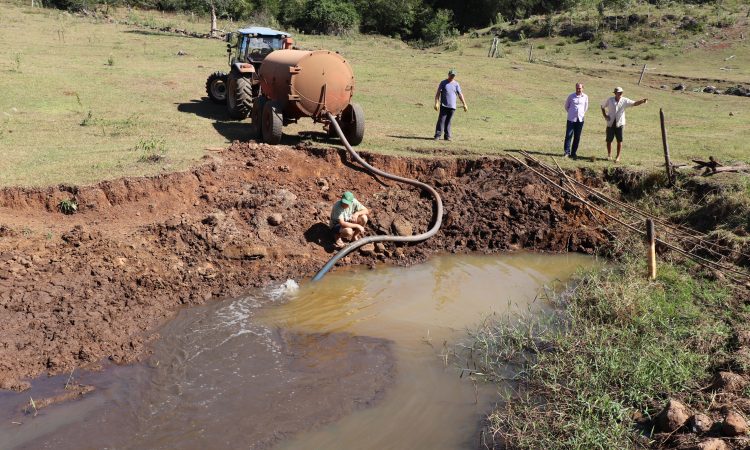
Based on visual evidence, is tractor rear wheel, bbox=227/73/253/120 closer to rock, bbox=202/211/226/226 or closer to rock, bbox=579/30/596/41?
rock, bbox=202/211/226/226

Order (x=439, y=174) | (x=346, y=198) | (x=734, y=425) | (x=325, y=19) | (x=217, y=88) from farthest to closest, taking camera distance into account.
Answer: (x=325, y=19), (x=217, y=88), (x=439, y=174), (x=346, y=198), (x=734, y=425)

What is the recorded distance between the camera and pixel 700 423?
18.3ft

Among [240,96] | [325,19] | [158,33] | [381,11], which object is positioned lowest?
[240,96]

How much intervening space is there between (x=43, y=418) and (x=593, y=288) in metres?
6.81

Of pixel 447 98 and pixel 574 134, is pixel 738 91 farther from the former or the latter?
pixel 447 98

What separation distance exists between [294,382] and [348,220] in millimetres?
3826

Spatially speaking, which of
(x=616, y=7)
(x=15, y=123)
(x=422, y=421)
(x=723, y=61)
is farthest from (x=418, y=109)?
(x=616, y=7)

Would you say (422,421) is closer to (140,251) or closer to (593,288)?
(593,288)

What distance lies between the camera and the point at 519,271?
1045cm

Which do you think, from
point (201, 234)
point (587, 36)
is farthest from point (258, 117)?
point (587, 36)

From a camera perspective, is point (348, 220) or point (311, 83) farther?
point (311, 83)

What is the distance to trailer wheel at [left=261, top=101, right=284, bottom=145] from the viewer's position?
485 inches

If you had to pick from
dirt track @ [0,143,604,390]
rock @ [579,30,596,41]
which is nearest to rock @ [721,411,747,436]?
dirt track @ [0,143,604,390]

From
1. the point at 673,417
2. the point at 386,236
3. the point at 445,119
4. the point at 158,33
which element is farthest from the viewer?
the point at 158,33
